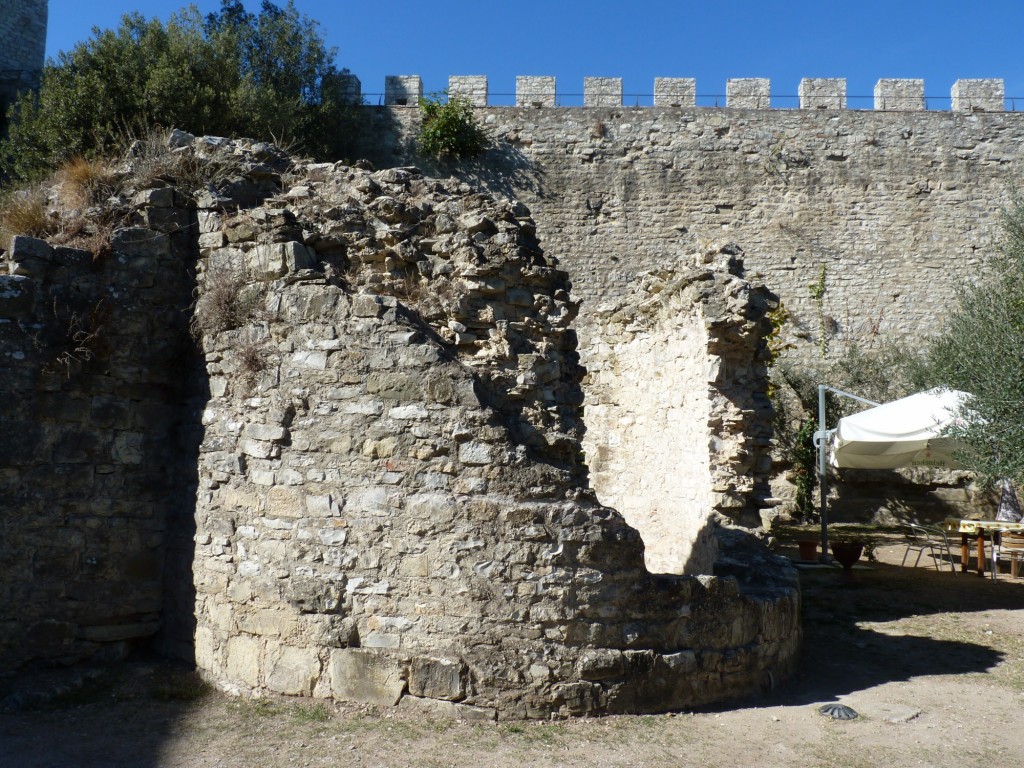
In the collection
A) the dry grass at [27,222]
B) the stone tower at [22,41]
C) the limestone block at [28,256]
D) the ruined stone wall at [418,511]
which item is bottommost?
the ruined stone wall at [418,511]

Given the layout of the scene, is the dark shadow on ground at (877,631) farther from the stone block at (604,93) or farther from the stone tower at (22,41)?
the stone tower at (22,41)

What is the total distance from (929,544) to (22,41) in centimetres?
2310

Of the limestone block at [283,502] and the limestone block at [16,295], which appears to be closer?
the limestone block at [283,502]

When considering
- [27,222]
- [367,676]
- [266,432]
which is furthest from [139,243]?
[367,676]

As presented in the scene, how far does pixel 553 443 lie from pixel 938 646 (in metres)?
4.04

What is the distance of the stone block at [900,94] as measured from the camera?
64.7ft

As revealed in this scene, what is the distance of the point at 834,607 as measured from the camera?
318 inches

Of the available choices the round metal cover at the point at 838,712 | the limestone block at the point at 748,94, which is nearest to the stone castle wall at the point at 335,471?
the round metal cover at the point at 838,712

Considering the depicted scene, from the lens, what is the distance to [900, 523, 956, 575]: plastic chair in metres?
10.8

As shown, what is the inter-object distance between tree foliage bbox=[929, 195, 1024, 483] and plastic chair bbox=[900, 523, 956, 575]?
1.55 meters

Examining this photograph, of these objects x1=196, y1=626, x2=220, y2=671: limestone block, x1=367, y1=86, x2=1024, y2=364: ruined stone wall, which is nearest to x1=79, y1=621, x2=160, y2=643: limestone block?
x1=196, y1=626, x2=220, y2=671: limestone block

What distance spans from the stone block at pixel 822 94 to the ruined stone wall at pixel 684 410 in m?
12.7

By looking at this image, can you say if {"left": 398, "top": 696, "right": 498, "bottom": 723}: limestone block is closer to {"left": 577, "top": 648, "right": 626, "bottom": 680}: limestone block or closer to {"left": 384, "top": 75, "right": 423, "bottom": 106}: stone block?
{"left": 577, "top": 648, "right": 626, "bottom": 680}: limestone block

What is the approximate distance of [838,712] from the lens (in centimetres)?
487
